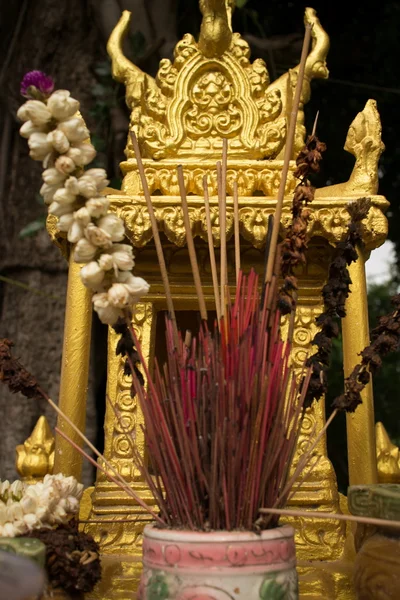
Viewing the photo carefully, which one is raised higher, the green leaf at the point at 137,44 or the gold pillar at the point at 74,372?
the green leaf at the point at 137,44

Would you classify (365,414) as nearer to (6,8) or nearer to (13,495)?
(13,495)

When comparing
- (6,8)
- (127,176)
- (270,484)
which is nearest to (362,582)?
(270,484)

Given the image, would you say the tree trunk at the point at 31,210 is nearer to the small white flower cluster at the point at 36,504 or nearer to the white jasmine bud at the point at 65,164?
the small white flower cluster at the point at 36,504

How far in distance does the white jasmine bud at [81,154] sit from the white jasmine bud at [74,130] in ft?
0.04

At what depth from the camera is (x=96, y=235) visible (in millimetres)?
960

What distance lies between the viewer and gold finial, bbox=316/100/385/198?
1591mm

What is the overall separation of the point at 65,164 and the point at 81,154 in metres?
0.03

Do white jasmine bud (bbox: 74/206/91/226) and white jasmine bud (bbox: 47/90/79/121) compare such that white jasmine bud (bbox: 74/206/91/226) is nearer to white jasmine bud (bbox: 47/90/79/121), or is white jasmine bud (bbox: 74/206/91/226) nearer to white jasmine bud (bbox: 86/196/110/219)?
white jasmine bud (bbox: 86/196/110/219)

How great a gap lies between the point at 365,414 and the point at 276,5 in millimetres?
2391

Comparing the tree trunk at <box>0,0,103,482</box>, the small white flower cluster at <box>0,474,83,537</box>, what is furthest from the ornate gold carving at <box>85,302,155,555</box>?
the tree trunk at <box>0,0,103,482</box>

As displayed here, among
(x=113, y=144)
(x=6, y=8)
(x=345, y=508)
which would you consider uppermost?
(x=6, y=8)

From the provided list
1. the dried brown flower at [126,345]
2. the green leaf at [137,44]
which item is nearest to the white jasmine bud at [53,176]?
the dried brown flower at [126,345]

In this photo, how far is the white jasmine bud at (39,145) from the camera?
3.15 ft

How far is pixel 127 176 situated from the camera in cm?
164
